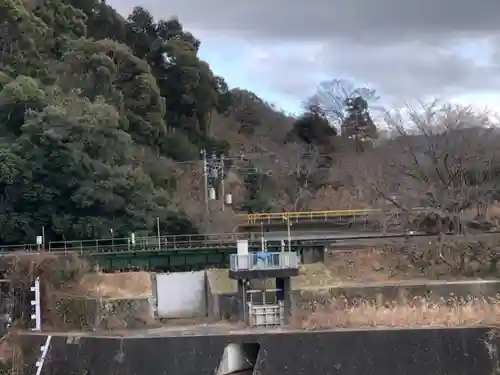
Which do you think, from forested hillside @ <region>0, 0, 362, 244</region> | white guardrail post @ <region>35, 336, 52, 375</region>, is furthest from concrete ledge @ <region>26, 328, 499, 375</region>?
forested hillside @ <region>0, 0, 362, 244</region>

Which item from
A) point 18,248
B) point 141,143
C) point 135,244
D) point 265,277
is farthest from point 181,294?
point 141,143

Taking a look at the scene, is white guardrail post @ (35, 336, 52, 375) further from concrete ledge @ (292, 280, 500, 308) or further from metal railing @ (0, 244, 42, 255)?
metal railing @ (0, 244, 42, 255)

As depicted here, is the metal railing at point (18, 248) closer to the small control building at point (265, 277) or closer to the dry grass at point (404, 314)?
the small control building at point (265, 277)

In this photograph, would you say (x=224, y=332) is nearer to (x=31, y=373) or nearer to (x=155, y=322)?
(x=155, y=322)

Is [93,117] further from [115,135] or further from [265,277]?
[265,277]

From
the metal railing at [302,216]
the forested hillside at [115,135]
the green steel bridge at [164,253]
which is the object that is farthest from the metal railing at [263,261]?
the metal railing at [302,216]

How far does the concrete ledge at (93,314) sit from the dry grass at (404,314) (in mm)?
5392

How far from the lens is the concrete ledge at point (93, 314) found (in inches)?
949

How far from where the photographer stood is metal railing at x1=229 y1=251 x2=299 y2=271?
23906mm

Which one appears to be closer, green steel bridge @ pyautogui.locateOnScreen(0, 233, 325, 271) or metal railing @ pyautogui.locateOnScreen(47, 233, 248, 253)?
green steel bridge @ pyautogui.locateOnScreen(0, 233, 325, 271)

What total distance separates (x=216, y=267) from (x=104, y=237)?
233 inches

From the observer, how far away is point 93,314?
79.4 ft

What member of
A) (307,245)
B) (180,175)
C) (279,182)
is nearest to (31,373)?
(307,245)

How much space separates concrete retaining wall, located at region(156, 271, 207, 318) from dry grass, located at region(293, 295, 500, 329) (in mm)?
4795
